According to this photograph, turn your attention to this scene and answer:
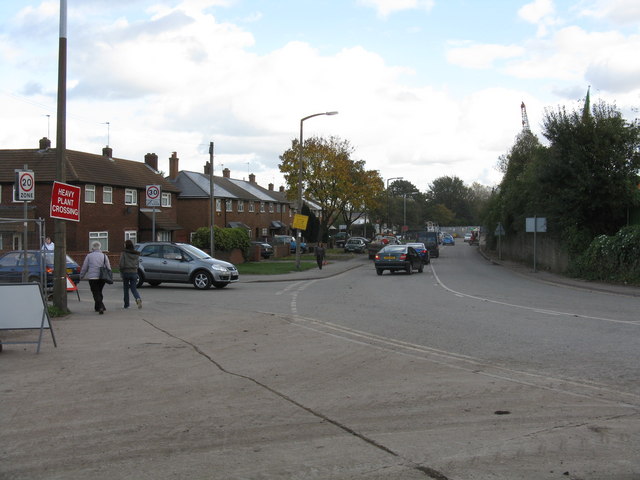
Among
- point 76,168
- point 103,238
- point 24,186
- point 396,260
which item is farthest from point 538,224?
point 76,168

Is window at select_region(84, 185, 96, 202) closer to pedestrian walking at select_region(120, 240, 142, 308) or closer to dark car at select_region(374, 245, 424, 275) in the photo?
dark car at select_region(374, 245, 424, 275)

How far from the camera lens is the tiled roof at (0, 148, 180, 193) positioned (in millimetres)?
40938

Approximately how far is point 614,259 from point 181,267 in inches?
678

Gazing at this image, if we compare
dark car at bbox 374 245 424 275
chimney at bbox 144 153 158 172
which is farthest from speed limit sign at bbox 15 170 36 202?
chimney at bbox 144 153 158 172

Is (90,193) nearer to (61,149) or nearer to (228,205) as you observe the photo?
(228,205)

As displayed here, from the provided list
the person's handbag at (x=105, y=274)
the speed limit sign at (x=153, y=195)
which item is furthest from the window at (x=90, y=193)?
the person's handbag at (x=105, y=274)

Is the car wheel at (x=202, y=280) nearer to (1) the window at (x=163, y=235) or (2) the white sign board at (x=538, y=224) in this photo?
(2) the white sign board at (x=538, y=224)

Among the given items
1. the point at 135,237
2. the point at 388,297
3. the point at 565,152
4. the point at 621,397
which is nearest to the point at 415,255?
the point at 565,152

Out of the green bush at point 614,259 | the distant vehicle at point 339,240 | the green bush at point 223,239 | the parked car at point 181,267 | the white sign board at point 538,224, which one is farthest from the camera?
the distant vehicle at point 339,240

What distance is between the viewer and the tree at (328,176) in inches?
2090

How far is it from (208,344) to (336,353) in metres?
2.28

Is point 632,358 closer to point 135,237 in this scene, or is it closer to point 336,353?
point 336,353

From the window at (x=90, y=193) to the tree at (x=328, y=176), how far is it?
56.0 ft

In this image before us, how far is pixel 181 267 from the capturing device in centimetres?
2361
